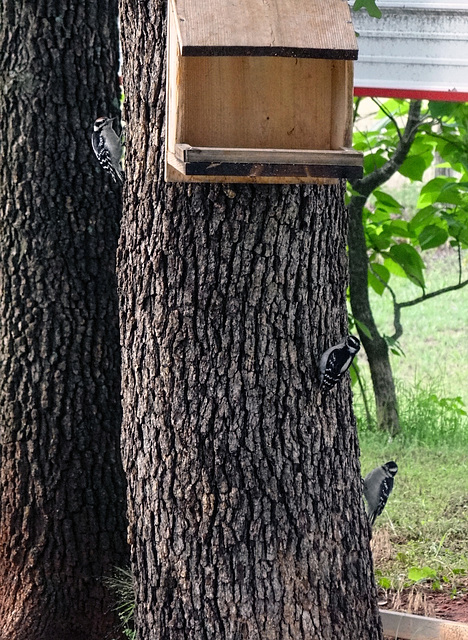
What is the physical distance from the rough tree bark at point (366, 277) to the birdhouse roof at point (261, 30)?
3073 millimetres

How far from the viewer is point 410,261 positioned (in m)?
4.81

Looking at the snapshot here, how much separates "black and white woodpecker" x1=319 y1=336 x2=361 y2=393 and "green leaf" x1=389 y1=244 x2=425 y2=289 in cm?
269

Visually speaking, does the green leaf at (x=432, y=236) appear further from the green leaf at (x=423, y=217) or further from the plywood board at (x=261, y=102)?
the plywood board at (x=261, y=102)

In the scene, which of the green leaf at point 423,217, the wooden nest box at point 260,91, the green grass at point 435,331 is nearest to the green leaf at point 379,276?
the green leaf at point 423,217

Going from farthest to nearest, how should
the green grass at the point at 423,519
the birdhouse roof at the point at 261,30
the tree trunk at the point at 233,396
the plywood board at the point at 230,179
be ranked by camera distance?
1. the green grass at the point at 423,519
2. the tree trunk at the point at 233,396
3. the plywood board at the point at 230,179
4. the birdhouse roof at the point at 261,30

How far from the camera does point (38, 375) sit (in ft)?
10.5

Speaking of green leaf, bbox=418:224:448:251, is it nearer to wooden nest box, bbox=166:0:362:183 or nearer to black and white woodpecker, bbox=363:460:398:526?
black and white woodpecker, bbox=363:460:398:526

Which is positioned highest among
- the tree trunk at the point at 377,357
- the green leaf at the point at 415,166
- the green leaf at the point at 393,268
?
the green leaf at the point at 415,166

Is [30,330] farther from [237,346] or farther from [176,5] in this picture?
[176,5]

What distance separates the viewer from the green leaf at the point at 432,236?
182 inches

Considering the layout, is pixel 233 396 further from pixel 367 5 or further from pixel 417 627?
pixel 367 5

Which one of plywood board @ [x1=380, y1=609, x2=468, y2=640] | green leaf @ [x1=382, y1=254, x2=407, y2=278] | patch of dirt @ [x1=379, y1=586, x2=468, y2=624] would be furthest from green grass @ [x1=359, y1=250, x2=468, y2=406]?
plywood board @ [x1=380, y1=609, x2=468, y2=640]

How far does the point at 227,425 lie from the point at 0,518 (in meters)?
1.57

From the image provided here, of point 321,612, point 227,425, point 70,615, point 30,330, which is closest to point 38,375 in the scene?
point 30,330
